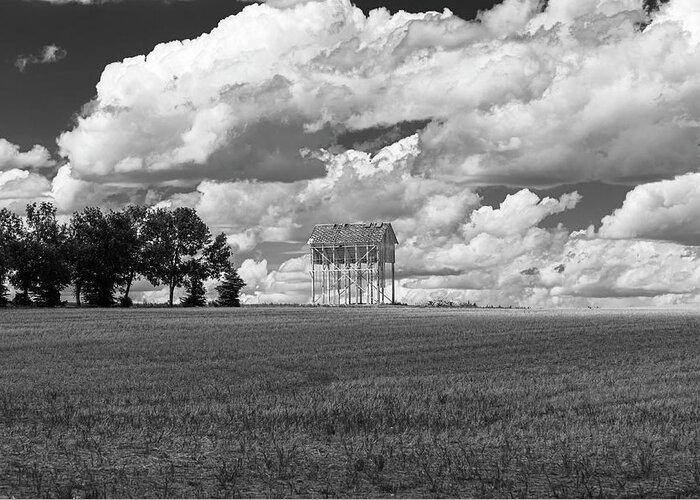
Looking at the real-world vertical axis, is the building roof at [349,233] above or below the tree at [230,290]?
above

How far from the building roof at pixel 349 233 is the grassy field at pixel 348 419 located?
6860 cm

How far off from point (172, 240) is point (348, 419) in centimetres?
9516

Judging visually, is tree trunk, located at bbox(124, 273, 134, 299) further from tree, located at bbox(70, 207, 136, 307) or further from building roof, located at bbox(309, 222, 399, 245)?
building roof, located at bbox(309, 222, 399, 245)

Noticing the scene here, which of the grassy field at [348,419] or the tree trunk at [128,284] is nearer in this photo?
the grassy field at [348,419]

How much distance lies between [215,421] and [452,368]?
14.3 metres

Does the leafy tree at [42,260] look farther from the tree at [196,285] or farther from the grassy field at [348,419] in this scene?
the grassy field at [348,419]

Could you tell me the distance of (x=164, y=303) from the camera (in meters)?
107

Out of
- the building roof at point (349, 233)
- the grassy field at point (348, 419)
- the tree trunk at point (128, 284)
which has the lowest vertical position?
the grassy field at point (348, 419)

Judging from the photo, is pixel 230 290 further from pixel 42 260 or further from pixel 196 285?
pixel 42 260

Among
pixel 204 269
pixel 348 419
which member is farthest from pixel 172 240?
pixel 348 419

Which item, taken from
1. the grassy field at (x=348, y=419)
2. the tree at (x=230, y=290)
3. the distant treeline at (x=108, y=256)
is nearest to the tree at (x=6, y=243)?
the distant treeline at (x=108, y=256)

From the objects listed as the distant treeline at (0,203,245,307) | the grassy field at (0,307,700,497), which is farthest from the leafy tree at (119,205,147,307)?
the grassy field at (0,307,700,497)

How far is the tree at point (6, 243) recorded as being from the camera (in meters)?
90.2

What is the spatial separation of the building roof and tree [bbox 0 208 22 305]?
3403cm
